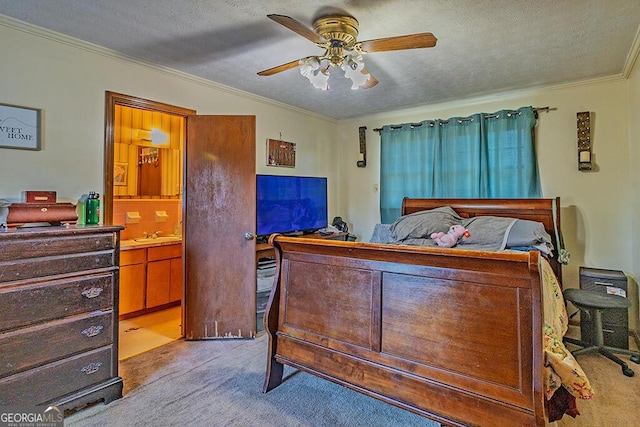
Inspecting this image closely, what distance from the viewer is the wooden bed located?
55.8 inches

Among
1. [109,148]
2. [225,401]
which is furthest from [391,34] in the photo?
[225,401]

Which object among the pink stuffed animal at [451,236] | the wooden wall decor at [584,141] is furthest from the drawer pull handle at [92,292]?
the wooden wall decor at [584,141]

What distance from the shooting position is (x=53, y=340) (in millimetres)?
1906

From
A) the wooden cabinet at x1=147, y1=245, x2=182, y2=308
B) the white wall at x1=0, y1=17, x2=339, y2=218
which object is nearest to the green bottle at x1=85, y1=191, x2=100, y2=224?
the white wall at x1=0, y1=17, x2=339, y2=218

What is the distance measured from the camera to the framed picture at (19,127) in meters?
2.20

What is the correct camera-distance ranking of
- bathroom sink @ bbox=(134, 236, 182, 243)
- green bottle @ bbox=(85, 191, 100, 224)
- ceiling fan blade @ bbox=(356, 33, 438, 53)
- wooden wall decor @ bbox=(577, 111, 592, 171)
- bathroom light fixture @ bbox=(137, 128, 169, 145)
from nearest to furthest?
ceiling fan blade @ bbox=(356, 33, 438, 53), green bottle @ bbox=(85, 191, 100, 224), wooden wall decor @ bbox=(577, 111, 592, 171), bathroom sink @ bbox=(134, 236, 182, 243), bathroom light fixture @ bbox=(137, 128, 169, 145)

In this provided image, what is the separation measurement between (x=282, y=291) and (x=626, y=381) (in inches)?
95.4

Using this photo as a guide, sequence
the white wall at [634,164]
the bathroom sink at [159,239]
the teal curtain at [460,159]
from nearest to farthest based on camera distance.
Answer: the white wall at [634,164] < the teal curtain at [460,159] < the bathroom sink at [159,239]

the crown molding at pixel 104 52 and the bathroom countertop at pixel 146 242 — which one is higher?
the crown molding at pixel 104 52

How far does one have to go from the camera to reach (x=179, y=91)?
10.4 ft

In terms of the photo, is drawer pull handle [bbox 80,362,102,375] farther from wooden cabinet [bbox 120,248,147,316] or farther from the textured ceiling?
the textured ceiling

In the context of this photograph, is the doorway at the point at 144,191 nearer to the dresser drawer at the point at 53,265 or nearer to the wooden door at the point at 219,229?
the wooden door at the point at 219,229

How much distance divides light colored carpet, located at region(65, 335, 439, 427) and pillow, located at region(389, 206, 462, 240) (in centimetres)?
172

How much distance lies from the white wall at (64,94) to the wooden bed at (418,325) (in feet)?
5.30
